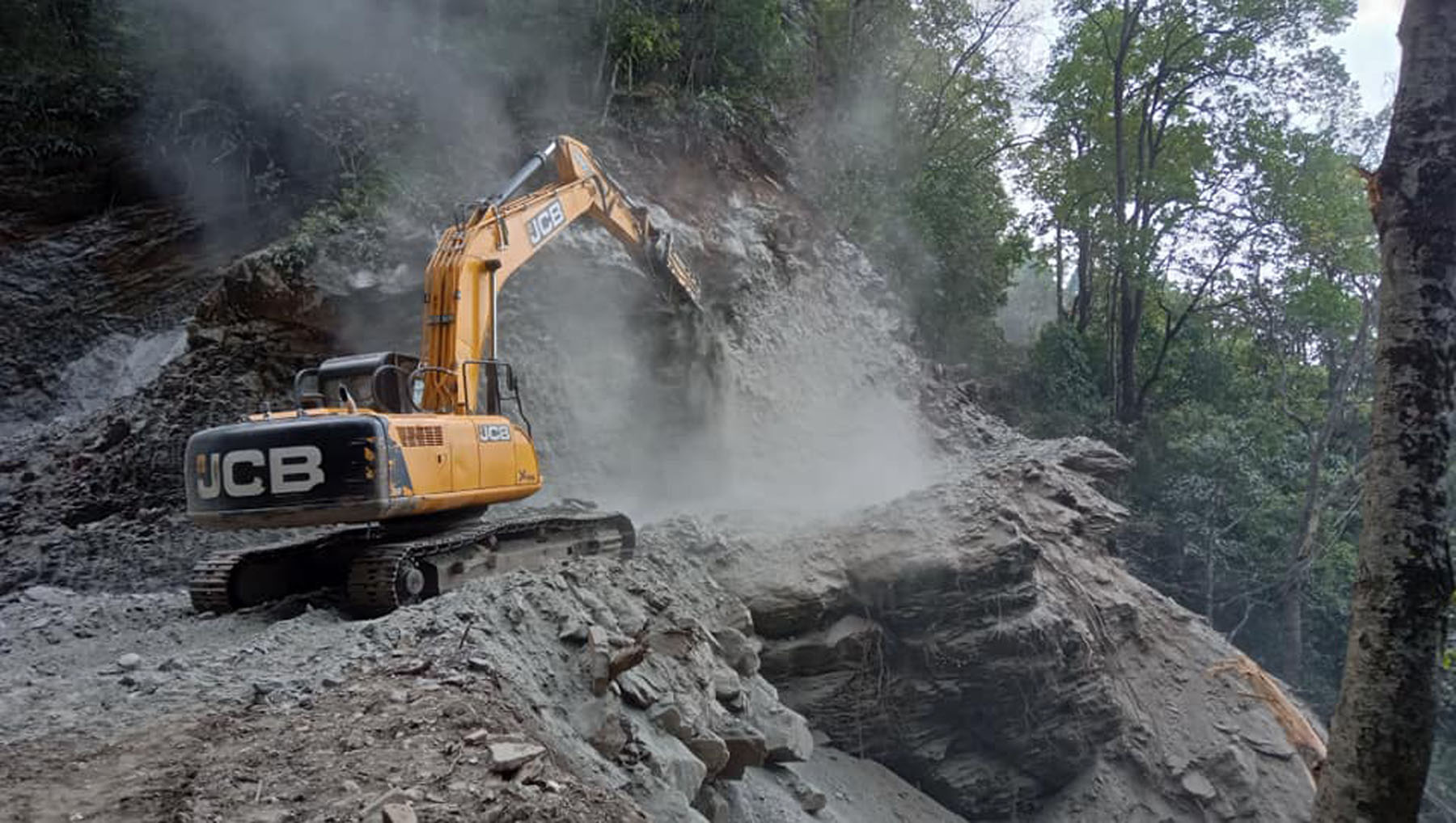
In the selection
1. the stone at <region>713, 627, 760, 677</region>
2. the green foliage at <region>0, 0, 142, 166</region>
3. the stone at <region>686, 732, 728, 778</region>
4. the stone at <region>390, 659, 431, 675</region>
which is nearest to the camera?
the stone at <region>390, 659, 431, 675</region>

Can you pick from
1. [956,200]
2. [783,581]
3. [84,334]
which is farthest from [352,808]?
[956,200]

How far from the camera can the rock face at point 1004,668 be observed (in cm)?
909

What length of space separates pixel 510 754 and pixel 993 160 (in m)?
22.8

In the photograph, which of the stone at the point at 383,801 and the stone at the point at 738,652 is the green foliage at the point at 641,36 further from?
the stone at the point at 383,801

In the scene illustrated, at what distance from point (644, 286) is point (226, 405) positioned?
5.21m

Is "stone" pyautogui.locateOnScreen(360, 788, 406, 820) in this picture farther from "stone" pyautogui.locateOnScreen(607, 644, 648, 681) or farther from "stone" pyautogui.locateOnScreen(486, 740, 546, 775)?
"stone" pyautogui.locateOnScreen(607, 644, 648, 681)

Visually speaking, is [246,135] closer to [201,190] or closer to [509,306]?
[201,190]

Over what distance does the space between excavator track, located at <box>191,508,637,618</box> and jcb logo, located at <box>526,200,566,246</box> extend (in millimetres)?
2470

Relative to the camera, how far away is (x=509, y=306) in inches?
462

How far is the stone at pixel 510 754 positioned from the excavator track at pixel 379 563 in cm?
238

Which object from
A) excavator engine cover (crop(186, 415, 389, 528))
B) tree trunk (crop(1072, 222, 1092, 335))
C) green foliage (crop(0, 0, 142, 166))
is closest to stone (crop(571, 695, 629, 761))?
excavator engine cover (crop(186, 415, 389, 528))

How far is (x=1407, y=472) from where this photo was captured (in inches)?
162

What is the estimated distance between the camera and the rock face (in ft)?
29.8

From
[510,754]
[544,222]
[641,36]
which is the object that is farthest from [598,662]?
[641,36]
